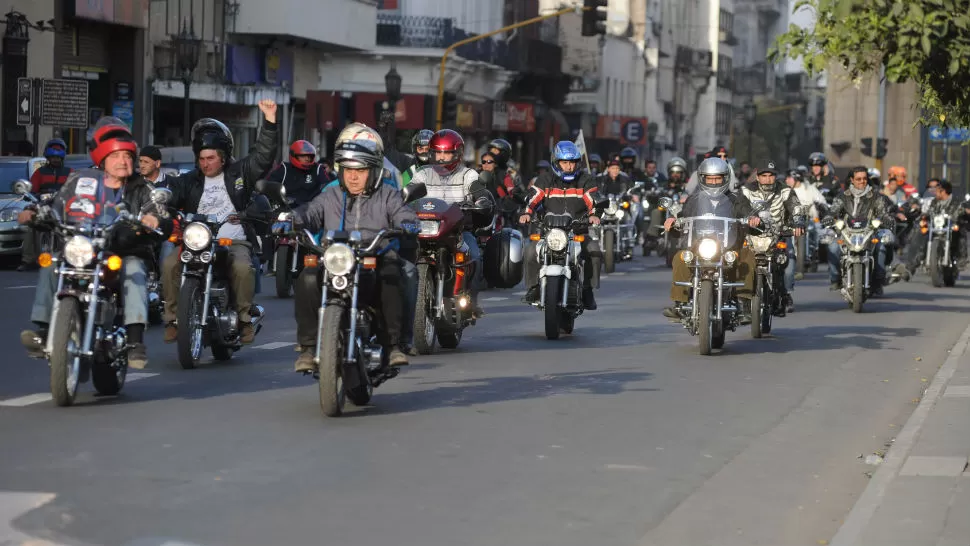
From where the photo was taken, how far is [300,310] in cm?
Answer: 1070

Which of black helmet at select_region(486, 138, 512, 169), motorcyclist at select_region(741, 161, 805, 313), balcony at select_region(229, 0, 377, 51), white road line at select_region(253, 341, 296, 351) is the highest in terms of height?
balcony at select_region(229, 0, 377, 51)

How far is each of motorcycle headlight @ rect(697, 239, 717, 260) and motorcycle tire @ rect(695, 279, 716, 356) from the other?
0.23m

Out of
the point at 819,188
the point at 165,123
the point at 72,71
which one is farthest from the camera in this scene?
the point at 165,123

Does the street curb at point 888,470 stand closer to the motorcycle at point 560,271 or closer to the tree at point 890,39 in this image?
the tree at point 890,39

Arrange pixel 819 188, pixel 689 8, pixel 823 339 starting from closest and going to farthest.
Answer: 1. pixel 823 339
2. pixel 819 188
3. pixel 689 8

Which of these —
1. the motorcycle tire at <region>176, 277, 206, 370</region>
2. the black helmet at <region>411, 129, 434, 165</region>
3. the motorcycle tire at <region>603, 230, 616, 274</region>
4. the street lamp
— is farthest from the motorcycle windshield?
the street lamp

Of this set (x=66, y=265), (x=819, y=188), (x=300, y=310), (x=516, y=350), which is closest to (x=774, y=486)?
(x=300, y=310)

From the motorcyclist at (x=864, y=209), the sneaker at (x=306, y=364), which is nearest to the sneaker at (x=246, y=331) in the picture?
the sneaker at (x=306, y=364)

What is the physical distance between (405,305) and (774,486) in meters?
2.72

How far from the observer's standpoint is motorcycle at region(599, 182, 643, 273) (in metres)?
29.5

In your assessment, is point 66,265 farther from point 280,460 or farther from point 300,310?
point 280,460

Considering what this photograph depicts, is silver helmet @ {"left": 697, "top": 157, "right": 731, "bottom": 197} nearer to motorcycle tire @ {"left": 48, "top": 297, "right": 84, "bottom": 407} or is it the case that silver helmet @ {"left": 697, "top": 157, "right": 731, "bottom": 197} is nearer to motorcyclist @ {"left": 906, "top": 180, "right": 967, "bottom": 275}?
motorcycle tire @ {"left": 48, "top": 297, "right": 84, "bottom": 407}

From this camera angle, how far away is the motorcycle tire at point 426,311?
1473cm

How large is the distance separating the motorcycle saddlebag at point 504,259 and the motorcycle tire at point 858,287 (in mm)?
6407
